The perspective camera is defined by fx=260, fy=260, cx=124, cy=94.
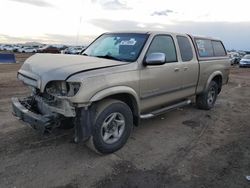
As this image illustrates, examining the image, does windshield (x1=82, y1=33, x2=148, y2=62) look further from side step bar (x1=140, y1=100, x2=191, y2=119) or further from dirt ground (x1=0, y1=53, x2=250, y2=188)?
dirt ground (x1=0, y1=53, x2=250, y2=188)

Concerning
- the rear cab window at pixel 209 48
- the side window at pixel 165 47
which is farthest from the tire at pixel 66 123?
the rear cab window at pixel 209 48

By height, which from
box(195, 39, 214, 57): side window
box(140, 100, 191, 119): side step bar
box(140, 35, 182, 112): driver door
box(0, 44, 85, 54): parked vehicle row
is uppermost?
box(195, 39, 214, 57): side window

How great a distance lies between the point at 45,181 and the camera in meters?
3.43

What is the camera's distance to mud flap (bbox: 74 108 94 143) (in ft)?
12.0

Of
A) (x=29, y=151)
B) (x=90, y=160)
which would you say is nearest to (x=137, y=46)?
(x=90, y=160)

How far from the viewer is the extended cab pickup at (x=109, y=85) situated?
3.68 m

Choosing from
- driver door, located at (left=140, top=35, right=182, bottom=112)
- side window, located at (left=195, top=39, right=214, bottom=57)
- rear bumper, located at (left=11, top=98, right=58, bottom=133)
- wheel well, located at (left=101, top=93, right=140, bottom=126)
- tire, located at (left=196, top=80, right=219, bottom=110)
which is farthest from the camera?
tire, located at (left=196, top=80, right=219, bottom=110)

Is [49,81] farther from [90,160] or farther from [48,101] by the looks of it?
[90,160]

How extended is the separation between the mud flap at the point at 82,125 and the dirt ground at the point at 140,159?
0.47 m

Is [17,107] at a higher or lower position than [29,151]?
higher

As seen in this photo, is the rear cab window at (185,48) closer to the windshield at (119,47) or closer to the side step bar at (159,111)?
the side step bar at (159,111)

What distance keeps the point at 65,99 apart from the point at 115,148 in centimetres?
126

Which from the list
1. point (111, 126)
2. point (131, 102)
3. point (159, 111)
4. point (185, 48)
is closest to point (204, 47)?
point (185, 48)

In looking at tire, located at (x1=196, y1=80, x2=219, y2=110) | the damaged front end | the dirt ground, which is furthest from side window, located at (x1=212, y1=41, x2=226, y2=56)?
the damaged front end
